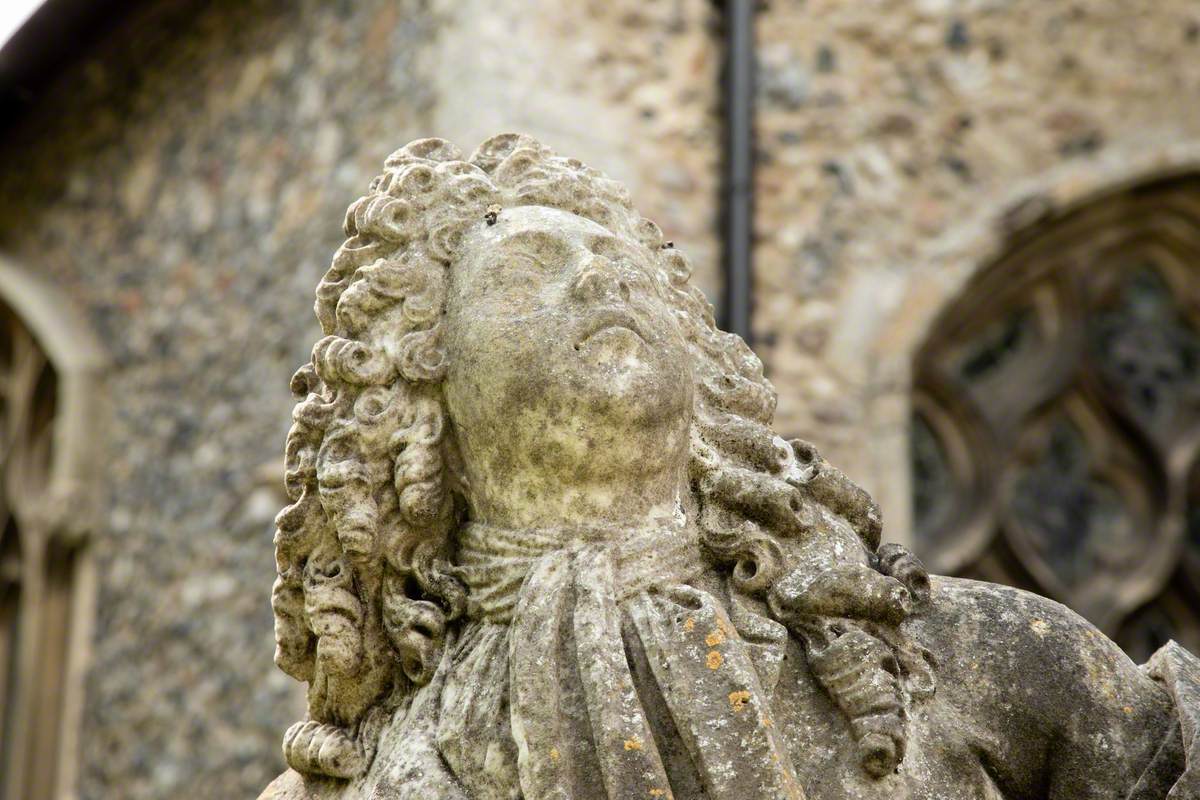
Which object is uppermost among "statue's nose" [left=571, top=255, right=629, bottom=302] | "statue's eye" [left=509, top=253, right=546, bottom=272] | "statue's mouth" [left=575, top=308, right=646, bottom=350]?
"statue's eye" [left=509, top=253, right=546, bottom=272]

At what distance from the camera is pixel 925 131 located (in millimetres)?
8773

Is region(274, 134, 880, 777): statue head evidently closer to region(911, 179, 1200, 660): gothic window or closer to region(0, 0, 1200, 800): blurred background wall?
region(0, 0, 1200, 800): blurred background wall

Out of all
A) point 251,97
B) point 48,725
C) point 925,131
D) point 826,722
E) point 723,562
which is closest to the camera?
point 826,722

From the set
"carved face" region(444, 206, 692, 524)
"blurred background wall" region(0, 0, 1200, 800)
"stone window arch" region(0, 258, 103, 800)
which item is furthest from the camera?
"stone window arch" region(0, 258, 103, 800)

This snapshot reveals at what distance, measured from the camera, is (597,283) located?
2.85 meters

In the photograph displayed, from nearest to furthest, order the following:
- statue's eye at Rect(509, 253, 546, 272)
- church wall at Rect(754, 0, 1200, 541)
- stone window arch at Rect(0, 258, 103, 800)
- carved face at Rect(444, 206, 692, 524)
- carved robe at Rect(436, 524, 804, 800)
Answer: carved robe at Rect(436, 524, 804, 800), carved face at Rect(444, 206, 692, 524), statue's eye at Rect(509, 253, 546, 272), church wall at Rect(754, 0, 1200, 541), stone window arch at Rect(0, 258, 103, 800)

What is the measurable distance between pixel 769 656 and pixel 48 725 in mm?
7819

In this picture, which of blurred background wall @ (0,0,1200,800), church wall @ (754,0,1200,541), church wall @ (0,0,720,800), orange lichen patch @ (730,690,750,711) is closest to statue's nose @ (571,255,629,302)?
orange lichen patch @ (730,690,750,711)

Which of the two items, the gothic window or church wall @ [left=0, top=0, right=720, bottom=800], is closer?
church wall @ [left=0, top=0, right=720, bottom=800]

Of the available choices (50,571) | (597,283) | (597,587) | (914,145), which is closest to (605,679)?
(597,587)

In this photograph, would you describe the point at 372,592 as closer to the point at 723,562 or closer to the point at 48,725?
the point at 723,562

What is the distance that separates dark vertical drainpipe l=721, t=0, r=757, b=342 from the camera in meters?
8.27

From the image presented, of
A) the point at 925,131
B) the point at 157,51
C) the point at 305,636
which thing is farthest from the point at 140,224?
the point at 305,636

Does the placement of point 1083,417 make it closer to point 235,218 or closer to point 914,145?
point 914,145
